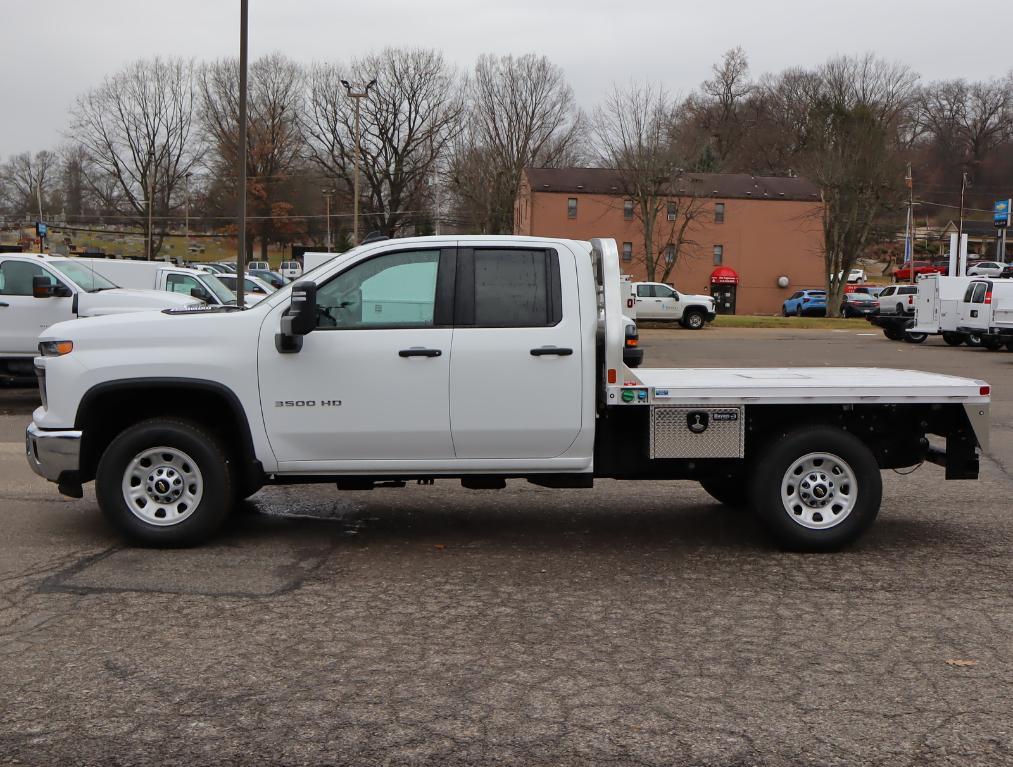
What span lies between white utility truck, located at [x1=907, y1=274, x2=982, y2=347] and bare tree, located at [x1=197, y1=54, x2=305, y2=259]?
55.9 m

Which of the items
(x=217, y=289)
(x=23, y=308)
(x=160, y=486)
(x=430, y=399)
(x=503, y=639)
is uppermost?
(x=217, y=289)

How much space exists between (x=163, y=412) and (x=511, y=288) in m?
2.42

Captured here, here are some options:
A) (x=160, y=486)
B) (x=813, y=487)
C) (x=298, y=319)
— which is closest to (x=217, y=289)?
(x=160, y=486)

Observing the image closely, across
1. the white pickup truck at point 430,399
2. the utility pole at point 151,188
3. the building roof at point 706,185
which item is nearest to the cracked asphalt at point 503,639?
the white pickup truck at point 430,399

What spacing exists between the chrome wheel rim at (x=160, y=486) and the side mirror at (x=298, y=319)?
3.25ft

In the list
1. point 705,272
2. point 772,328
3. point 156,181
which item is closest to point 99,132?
point 156,181

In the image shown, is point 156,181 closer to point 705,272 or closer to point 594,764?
point 705,272

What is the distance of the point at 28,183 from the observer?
105812 millimetres

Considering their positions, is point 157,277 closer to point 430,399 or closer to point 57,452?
point 57,452

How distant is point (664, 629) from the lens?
5262 mm

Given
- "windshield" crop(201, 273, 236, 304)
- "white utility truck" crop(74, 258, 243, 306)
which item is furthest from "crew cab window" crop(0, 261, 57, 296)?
"windshield" crop(201, 273, 236, 304)

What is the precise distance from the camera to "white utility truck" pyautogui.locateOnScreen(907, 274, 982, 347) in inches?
1188

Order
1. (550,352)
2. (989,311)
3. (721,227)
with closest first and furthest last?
(550,352) < (989,311) < (721,227)

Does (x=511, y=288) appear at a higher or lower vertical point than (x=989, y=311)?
lower
